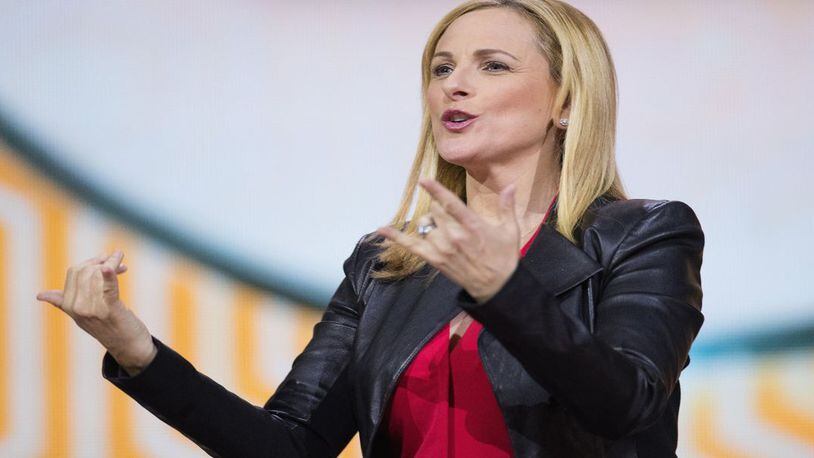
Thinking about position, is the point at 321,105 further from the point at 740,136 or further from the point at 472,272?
the point at 472,272

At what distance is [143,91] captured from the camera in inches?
103

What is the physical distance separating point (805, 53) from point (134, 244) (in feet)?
5.26

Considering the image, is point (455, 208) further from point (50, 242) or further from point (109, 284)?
point (50, 242)

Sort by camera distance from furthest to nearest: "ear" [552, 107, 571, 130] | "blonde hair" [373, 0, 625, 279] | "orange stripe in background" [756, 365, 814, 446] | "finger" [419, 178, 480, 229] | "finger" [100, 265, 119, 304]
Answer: "orange stripe in background" [756, 365, 814, 446] → "ear" [552, 107, 571, 130] → "blonde hair" [373, 0, 625, 279] → "finger" [100, 265, 119, 304] → "finger" [419, 178, 480, 229]

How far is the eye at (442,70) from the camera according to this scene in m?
1.90

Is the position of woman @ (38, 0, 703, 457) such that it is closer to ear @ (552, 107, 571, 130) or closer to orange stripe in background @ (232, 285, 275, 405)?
ear @ (552, 107, 571, 130)

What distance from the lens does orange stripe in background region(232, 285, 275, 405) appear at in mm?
2561

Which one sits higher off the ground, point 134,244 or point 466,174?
point 466,174

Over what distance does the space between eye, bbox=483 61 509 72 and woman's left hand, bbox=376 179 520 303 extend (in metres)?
0.62

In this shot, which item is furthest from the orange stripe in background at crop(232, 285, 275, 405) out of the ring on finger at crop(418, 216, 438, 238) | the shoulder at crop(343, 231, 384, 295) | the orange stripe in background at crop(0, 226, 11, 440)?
the ring on finger at crop(418, 216, 438, 238)

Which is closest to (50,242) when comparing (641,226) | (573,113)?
(573,113)

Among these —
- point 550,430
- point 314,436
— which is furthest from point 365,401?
point 550,430

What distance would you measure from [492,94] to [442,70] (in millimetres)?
166

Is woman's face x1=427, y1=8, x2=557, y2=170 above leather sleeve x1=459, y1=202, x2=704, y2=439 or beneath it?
above
